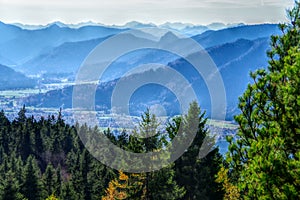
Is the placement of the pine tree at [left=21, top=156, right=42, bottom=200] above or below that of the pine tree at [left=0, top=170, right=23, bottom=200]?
above

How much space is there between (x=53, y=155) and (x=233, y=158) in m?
57.0

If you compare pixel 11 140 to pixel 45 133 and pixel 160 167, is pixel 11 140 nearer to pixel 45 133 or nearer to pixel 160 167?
pixel 45 133

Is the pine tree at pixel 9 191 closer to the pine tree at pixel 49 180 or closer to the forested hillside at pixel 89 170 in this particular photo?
the forested hillside at pixel 89 170

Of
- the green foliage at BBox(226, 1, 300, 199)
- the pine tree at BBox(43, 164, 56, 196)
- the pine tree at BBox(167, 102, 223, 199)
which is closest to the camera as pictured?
the green foliage at BBox(226, 1, 300, 199)

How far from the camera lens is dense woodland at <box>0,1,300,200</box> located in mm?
10508

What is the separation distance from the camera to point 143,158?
2486 centimetres

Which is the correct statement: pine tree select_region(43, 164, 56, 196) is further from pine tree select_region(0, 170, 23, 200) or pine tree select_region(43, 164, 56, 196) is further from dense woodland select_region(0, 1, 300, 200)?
pine tree select_region(0, 170, 23, 200)

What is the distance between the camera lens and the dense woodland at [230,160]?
1051 centimetres

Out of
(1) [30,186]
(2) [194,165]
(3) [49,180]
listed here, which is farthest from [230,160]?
(3) [49,180]

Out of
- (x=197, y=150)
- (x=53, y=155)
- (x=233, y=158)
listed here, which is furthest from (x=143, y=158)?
(x=53, y=155)

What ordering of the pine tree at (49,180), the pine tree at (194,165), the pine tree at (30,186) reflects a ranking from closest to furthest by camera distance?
the pine tree at (194,165) → the pine tree at (30,186) → the pine tree at (49,180)

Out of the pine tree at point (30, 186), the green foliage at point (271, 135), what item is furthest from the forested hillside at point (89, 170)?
the green foliage at point (271, 135)

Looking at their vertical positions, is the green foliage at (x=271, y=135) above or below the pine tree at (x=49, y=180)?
below

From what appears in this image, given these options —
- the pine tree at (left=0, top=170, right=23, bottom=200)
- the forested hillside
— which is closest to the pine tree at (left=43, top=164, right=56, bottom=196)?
the forested hillside
